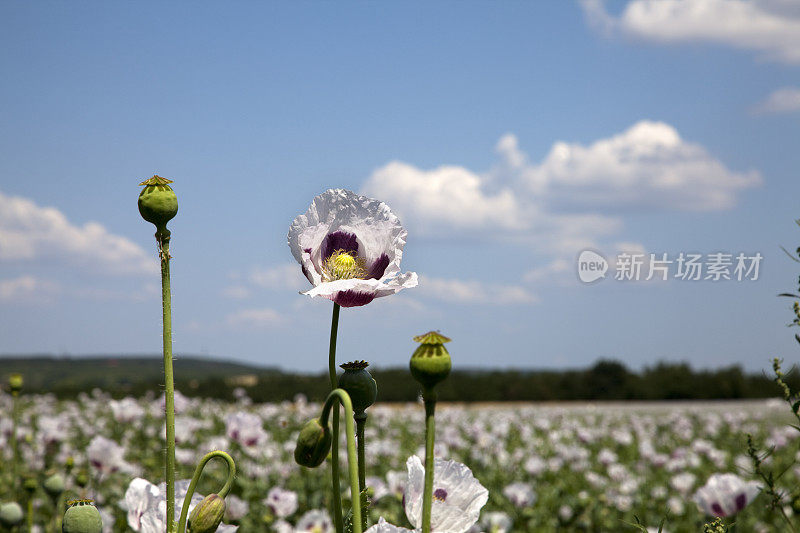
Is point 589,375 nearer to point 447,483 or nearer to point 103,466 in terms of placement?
point 103,466

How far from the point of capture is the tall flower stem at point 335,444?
891 mm

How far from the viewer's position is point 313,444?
0.90 meters

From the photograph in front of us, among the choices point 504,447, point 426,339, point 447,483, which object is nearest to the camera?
point 426,339

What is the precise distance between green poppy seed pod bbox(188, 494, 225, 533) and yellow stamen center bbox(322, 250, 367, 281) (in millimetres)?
371

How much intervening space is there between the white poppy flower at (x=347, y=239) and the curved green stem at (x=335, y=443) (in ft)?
0.34

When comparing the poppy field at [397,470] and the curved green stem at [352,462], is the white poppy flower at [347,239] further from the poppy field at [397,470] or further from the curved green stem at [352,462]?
the poppy field at [397,470]

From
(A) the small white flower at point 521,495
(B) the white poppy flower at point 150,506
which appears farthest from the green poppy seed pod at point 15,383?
(A) the small white flower at point 521,495

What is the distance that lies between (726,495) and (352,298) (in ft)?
8.06

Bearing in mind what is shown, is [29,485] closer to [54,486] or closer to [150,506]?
[54,486]

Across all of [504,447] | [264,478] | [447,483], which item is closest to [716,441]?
[504,447]

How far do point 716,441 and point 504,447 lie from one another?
357cm

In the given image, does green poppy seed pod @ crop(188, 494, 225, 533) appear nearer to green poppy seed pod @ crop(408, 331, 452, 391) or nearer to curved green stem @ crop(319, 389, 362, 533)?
curved green stem @ crop(319, 389, 362, 533)

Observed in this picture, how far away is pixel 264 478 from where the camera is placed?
5324mm

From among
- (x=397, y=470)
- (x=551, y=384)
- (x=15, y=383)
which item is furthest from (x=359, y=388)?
(x=551, y=384)
